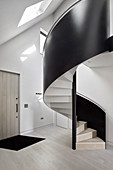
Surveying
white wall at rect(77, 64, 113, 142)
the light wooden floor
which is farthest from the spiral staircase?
white wall at rect(77, 64, 113, 142)

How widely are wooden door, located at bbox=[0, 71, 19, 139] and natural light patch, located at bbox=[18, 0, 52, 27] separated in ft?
5.53

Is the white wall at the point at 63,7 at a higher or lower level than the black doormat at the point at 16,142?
higher

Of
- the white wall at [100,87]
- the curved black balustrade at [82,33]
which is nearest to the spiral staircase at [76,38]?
the curved black balustrade at [82,33]

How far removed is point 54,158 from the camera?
2.67m

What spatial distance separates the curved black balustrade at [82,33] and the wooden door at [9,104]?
2366mm

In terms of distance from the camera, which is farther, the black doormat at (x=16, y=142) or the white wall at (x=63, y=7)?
the white wall at (x=63, y=7)

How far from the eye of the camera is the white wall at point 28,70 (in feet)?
13.5

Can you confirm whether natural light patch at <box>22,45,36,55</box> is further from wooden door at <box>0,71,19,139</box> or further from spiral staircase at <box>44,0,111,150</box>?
spiral staircase at <box>44,0,111,150</box>

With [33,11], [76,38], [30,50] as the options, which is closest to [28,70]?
[30,50]

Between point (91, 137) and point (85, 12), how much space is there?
3.07 meters

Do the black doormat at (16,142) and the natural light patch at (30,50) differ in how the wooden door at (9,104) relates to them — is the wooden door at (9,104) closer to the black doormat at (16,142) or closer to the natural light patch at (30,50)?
the black doormat at (16,142)

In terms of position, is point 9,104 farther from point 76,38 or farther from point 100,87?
point 76,38

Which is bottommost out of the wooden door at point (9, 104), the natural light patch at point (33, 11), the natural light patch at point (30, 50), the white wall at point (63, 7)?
the wooden door at point (9, 104)

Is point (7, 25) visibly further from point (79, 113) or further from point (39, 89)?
point (79, 113)
